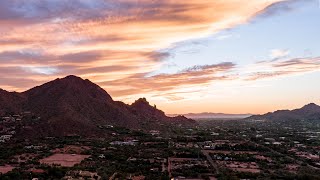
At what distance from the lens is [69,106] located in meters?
129

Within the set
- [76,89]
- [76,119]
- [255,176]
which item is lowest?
[255,176]

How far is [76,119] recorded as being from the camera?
118m

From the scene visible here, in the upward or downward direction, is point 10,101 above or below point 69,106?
above

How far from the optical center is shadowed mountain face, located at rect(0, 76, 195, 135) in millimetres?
111500

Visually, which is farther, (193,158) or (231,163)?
(193,158)

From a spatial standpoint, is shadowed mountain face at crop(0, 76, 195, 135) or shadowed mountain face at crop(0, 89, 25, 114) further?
shadowed mountain face at crop(0, 89, 25, 114)

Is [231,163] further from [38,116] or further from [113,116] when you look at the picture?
[113,116]

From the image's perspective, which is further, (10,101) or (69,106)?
(10,101)

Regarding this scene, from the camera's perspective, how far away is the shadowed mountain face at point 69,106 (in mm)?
111500

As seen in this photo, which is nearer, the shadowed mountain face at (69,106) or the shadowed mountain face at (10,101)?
the shadowed mountain face at (69,106)

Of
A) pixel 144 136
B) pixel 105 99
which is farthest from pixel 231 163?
pixel 105 99

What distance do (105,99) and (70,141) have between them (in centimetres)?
6783

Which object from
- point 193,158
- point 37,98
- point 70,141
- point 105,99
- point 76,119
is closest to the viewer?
point 193,158

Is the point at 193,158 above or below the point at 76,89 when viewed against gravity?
below
